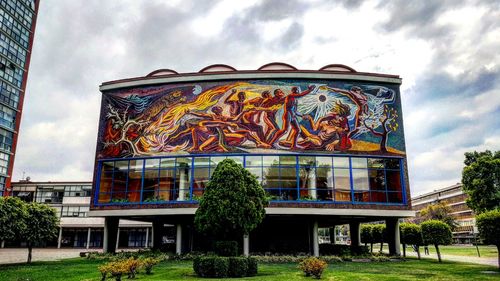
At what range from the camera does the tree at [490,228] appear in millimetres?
22484

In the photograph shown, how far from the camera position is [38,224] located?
28.7 metres

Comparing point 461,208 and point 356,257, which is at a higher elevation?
point 461,208

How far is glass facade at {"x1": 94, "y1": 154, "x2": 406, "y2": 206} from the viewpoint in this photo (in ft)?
105

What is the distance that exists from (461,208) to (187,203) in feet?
272

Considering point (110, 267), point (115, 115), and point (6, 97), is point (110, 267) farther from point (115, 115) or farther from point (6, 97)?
point (6, 97)

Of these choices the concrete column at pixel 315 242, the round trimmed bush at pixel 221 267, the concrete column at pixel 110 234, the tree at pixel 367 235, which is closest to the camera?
the round trimmed bush at pixel 221 267

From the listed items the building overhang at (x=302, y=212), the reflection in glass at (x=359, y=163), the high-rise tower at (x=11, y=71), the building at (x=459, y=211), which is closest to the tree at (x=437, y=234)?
the building overhang at (x=302, y=212)

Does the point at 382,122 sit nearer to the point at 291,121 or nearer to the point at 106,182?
the point at 291,121

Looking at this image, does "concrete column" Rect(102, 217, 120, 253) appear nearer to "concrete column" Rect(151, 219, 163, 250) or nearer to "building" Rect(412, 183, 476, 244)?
"concrete column" Rect(151, 219, 163, 250)

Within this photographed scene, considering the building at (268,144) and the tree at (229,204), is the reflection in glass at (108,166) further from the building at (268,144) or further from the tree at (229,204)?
the tree at (229,204)

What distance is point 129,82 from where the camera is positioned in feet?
120

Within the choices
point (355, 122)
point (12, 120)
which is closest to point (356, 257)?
point (355, 122)

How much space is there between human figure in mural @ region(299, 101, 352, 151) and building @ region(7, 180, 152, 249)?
4047cm

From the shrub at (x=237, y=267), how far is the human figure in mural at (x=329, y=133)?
1573 cm
